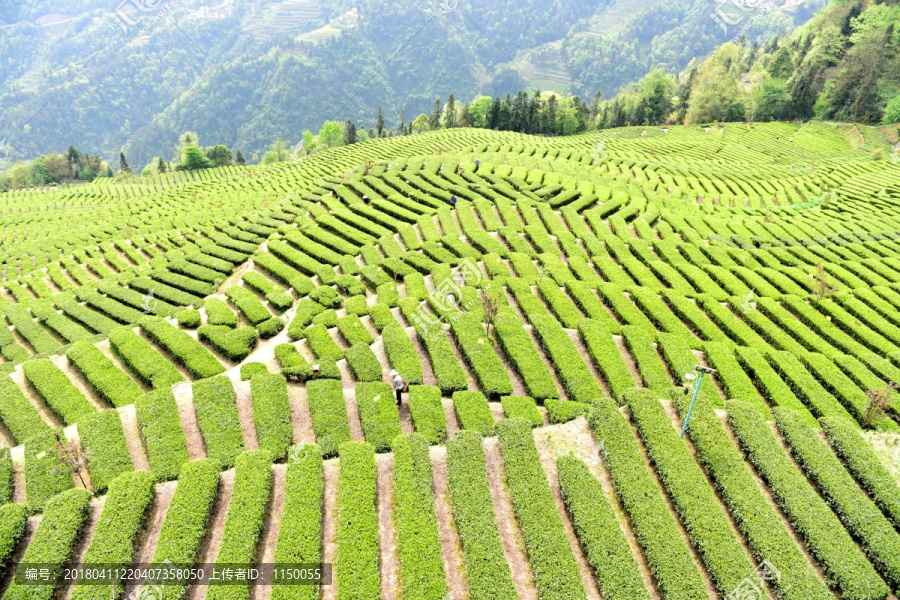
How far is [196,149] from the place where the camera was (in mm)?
109938

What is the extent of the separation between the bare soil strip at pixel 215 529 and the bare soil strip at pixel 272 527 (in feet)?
3.53

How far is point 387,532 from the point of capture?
11.4m

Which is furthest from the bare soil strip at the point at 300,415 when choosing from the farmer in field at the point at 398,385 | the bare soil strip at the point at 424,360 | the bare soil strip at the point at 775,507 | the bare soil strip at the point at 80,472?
the bare soil strip at the point at 775,507

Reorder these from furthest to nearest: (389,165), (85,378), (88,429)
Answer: (389,165) → (85,378) → (88,429)

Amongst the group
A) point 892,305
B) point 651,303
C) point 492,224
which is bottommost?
point 892,305

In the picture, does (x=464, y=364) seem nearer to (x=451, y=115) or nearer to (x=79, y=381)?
(x=79, y=381)

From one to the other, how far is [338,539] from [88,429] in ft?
30.9

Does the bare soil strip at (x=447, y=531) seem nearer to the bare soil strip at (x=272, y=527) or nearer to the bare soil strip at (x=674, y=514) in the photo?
the bare soil strip at (x=272, y=527)

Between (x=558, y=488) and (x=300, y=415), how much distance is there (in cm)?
905

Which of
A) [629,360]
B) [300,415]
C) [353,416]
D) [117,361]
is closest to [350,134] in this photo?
[117,361]

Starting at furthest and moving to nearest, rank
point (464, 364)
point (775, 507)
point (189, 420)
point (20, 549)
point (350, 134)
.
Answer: point (350, 134), point (464, 364), point (189, 420), point (775, 507), point (20, 549)

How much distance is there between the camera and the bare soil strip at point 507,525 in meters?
10.4

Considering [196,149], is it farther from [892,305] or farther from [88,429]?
[892,305]

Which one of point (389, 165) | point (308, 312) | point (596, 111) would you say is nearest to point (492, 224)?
point (308, 312)
